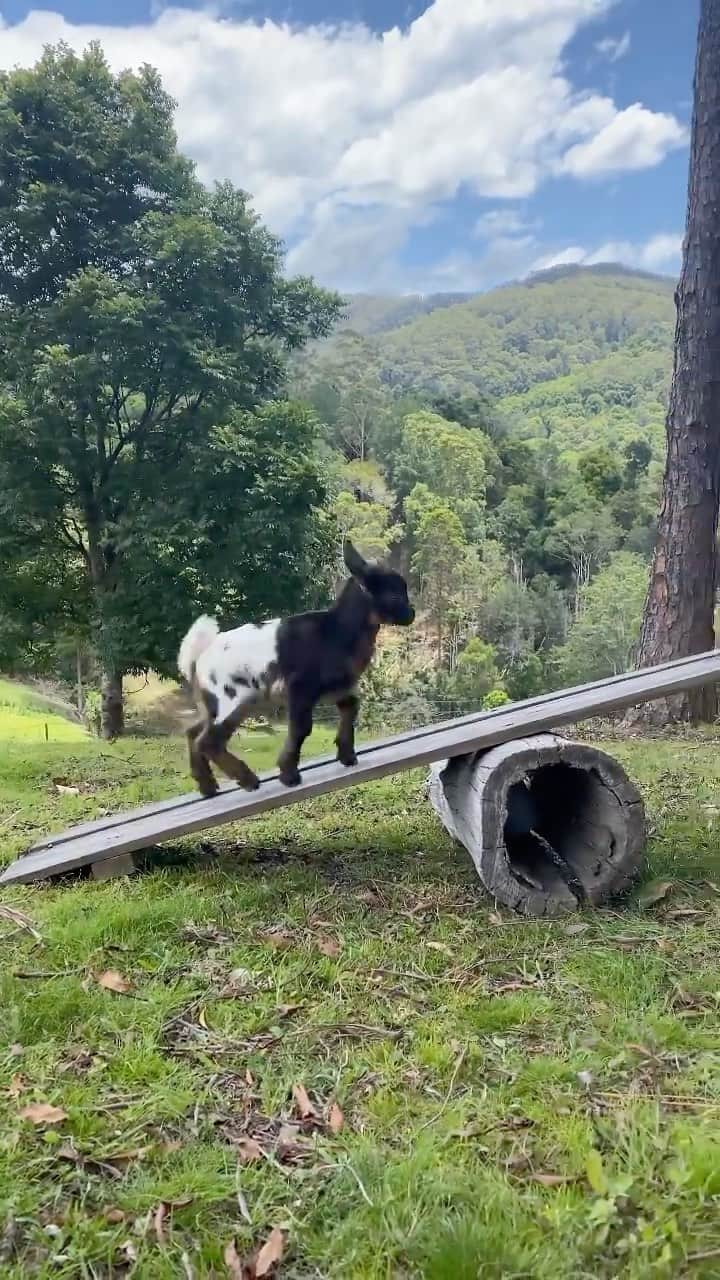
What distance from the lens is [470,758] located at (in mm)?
3146

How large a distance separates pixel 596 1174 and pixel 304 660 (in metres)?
1.97

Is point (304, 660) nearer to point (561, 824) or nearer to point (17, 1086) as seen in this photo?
point (561, 824)

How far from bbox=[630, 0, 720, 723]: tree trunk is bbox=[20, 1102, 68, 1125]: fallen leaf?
5.69 meters

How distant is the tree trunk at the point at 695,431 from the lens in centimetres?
637

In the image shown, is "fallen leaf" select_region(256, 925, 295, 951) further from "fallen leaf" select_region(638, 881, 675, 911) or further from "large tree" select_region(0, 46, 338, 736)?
"large tree" select_region(0, 46, 338, 736)

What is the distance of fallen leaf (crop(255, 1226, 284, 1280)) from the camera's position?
1.50 meters

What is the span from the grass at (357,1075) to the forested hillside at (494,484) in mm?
7390

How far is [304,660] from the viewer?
10.5 feet

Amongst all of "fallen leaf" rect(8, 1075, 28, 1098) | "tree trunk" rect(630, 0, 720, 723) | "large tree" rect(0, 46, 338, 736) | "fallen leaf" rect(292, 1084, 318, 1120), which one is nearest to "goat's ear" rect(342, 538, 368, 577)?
"fallen leaf" rect(292, 1084, 318, 1120)

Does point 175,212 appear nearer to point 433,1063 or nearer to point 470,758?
point 470,758

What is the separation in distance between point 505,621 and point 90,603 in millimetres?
16780

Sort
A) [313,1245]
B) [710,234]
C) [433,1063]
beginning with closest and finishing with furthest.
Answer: [313,1245] → [433,1063] → [710,234]

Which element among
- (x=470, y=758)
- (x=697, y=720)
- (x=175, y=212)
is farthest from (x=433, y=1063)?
(x=175, y=212)

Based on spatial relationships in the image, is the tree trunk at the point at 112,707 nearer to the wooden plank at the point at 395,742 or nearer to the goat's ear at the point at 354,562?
the wooden plank at the point at 395,742
